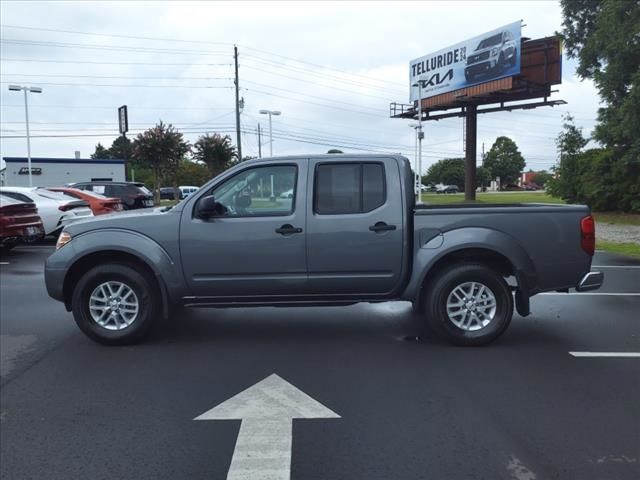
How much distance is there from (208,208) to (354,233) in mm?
1469

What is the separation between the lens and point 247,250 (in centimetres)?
602

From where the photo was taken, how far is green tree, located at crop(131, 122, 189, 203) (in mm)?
43188

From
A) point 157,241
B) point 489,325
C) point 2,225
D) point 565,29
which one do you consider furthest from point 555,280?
point 565,29

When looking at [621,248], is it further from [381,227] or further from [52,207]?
[52,207]

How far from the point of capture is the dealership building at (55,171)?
4925 cm

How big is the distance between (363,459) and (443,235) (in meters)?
2.92

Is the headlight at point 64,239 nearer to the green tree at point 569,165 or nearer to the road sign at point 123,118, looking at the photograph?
the green tree at point 569,165

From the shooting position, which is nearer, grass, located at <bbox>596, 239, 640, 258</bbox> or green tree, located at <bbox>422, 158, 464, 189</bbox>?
grass, located at <bbox>596, 239, 640, 258</bbox>

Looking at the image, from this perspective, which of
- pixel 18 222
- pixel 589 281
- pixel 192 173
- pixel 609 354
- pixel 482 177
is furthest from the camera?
pixel 482 177

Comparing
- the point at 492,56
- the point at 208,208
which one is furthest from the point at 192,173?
the point at 208,208

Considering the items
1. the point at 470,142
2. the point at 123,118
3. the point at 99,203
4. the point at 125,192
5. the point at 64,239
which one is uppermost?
the point at 123,118

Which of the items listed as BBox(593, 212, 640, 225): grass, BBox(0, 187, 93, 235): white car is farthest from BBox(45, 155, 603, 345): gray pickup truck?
BBox(593, 212, 640, 225): grass

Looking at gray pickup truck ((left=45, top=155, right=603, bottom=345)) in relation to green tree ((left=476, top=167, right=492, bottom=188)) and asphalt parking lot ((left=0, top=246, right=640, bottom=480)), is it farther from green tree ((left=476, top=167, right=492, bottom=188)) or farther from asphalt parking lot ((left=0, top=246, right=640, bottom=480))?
green tree ((left=476, top=167, right=492, bottom=188))

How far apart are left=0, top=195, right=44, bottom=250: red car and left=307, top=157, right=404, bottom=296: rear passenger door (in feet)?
31.2
